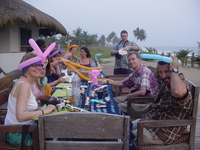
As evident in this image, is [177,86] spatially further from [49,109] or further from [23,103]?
[23,103]

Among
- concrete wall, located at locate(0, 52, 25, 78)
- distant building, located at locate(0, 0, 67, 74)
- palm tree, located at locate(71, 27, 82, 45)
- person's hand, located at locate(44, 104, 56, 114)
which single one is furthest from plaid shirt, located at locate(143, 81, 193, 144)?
palm tree, located at locate(71, 27, 82, 45)

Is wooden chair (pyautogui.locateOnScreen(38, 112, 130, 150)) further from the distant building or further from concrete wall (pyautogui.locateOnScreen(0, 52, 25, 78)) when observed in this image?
concrete wall (pyautogui.locateOnScreen(0, 52, 25, 78))

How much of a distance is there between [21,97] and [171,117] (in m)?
1.37

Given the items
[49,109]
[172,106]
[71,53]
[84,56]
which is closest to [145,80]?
[172,106]

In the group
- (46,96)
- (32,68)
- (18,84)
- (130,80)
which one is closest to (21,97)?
(18,84)

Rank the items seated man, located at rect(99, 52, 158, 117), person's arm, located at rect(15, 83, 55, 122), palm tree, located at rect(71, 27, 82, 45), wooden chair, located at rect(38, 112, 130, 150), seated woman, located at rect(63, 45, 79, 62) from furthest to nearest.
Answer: palm tree, located at rect(71, 27, 82, 45), seated woman, located at rect(63, 45, 79, 62), seated man, located at rect(99, 52, 158, 117), person's arm, located at rect(15, 83, 55, 122), wooden chair, located at rect(38, 112, 130, 150)

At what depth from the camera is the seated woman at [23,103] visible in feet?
5.20

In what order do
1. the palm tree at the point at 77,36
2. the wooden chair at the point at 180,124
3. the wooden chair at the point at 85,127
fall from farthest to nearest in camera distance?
the palm tree at the point at 77,36 → the wooden chair at the point at 180,124 → the wooden chair at the point at 85,127

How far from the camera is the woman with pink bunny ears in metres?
1.58

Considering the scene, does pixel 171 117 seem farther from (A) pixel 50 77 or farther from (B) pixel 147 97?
(A) pixel 50 77

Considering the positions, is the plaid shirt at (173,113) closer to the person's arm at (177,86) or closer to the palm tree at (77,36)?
the person's arm at (177,86)

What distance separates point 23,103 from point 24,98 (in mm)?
42

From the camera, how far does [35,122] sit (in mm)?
1808

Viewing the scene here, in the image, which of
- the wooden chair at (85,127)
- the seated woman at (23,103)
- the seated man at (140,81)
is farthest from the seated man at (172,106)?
the seated woman at (23,103)
